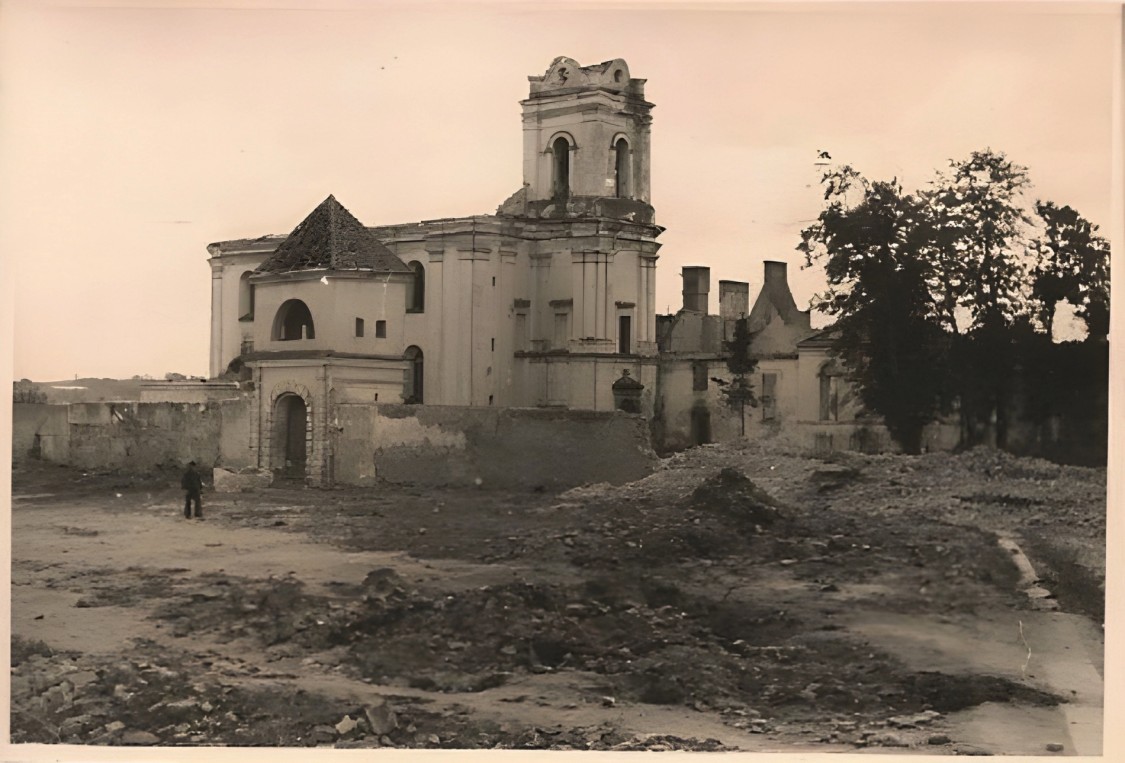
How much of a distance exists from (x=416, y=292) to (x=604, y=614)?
2.28 m

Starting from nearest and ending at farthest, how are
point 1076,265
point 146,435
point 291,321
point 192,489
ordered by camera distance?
point 1076,265
point 192,489
point 146,435
point 291,321

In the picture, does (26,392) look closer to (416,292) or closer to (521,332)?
(416,292)

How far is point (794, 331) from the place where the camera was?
330 inches

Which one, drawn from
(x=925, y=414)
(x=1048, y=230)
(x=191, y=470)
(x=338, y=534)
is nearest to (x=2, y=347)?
(x=191, y=470)

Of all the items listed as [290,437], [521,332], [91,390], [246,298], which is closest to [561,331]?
[521,332]

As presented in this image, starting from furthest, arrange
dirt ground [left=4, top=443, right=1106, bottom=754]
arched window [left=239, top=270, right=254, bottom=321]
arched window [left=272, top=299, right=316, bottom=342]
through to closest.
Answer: arched window [left=272, top=299, right=316, bottom=342], arched window [left=239, top=270, right=254, bottom=321], dirt ground [left=4, top=443, right=1106, bottom=754]

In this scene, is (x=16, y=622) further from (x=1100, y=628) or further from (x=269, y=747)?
(x=1100, y=628)

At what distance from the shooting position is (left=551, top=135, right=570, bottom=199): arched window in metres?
8.78

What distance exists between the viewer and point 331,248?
8680mm

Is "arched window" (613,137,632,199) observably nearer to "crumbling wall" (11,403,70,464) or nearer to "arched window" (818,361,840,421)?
"arched window" (818,361,840,421)

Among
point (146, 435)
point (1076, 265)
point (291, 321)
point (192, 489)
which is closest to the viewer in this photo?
point (1076, 265)

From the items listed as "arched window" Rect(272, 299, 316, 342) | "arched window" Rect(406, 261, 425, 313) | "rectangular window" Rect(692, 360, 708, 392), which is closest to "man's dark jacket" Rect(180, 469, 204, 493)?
"arched window" Rect(272, 299, 316, 342)

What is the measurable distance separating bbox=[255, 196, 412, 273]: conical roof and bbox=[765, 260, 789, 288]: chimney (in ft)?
7.17

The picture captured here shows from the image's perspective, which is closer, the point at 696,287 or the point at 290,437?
the point at 696,287
